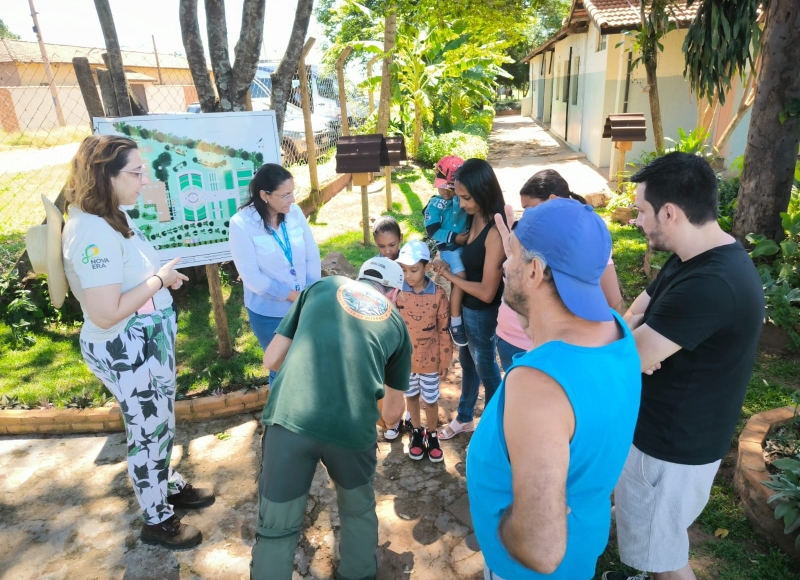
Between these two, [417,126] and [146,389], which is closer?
[146,389]

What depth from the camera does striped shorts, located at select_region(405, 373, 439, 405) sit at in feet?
10.9

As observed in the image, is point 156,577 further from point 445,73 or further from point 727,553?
point 445,73

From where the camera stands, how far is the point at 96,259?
7.40ft

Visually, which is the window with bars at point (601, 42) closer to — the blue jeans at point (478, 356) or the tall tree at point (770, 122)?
the tall tree at point (770, 122)

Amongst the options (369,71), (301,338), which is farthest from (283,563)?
(369,71)

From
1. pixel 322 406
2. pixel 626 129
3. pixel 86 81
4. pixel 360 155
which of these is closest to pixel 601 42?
pixel 626 129

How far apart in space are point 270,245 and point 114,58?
2.76 metres

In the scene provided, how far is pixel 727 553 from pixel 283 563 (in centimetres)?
210

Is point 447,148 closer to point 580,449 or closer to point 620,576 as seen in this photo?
point 620,576

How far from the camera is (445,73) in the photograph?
48.2 ft

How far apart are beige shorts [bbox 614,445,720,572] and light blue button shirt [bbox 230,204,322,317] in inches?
83.7

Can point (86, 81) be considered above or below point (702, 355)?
above

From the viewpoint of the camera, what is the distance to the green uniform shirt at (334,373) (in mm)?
1913

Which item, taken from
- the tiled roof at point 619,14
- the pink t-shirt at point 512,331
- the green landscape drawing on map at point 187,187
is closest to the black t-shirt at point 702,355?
the pink t-shirt at point 512,331
